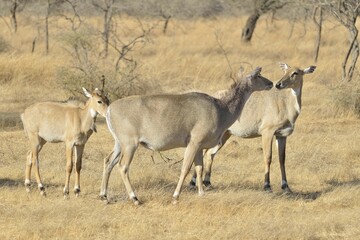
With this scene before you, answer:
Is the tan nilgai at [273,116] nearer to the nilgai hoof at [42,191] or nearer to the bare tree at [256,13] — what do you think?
the nilgai hoof at [42,191]

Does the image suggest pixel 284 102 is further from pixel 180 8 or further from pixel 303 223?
pixel 180 8

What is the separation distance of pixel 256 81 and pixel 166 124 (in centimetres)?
168

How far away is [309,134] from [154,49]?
47.6 ft

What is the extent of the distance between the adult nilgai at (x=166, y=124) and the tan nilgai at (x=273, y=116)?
144 cm

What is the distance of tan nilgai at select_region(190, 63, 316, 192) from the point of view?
1234 cm

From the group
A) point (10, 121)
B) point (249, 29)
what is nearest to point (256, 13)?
point (249, 29)

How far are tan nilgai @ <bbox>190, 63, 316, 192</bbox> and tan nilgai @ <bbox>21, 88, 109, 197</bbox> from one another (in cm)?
201

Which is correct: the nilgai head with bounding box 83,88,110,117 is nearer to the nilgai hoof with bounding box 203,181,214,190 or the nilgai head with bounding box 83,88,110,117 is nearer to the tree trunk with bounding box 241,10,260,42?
the nilgai hoof with bounding box 203,181,214,190

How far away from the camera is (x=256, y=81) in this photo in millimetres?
11531

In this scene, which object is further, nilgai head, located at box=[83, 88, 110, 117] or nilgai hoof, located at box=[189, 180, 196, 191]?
nilgai hoof, located at box=[189, 180, 196, 191]

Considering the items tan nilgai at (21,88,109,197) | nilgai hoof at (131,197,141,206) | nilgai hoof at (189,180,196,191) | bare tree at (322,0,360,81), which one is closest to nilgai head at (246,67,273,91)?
nilgai hoof at (189,180,196,191)

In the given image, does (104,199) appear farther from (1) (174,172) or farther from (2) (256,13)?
(2) (256,13)

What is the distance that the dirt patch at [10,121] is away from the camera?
16.5 meters

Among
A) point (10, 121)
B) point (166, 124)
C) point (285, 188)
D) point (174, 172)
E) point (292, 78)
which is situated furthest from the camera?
point (10, 121)
